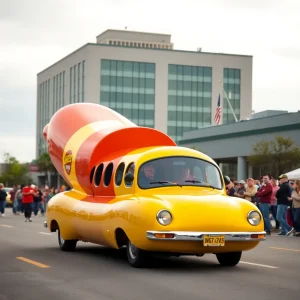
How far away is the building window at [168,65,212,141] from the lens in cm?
12156

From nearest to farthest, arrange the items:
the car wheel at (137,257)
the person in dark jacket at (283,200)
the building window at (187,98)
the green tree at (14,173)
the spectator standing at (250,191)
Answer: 1. the car wheel at (137,257)
2. the person in dark jacket at (283,200)
3. the spectator standing at (250,191)
4. the building window at (187,98)
5. the green tree at (14,173)

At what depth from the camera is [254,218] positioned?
1288 cm

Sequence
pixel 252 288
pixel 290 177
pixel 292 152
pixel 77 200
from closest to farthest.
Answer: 1. pixel 252 288
2. pixel 77 200
3. pixel 290 177
4. pixel 292 152

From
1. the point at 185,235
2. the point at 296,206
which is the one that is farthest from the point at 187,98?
the point at 185,235

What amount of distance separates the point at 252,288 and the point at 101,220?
419 centimetres

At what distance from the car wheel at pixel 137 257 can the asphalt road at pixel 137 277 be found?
0.41 ft

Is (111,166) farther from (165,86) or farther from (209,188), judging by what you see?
(165,86)

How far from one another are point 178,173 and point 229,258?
164 centimetres

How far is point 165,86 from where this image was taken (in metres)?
121

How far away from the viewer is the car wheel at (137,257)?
1280cm

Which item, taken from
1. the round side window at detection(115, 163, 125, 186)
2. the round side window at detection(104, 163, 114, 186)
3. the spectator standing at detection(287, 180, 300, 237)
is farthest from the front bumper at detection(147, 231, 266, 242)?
the spectator standing at detection(287, 180, 300, 237)

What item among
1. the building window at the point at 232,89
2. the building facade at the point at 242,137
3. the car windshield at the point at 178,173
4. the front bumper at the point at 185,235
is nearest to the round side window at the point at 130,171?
the car windshield at the point at 178,173

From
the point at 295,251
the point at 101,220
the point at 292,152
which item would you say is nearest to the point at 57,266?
the point at 101,220

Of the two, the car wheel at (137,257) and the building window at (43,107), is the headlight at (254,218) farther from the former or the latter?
the building window at (43,107)
